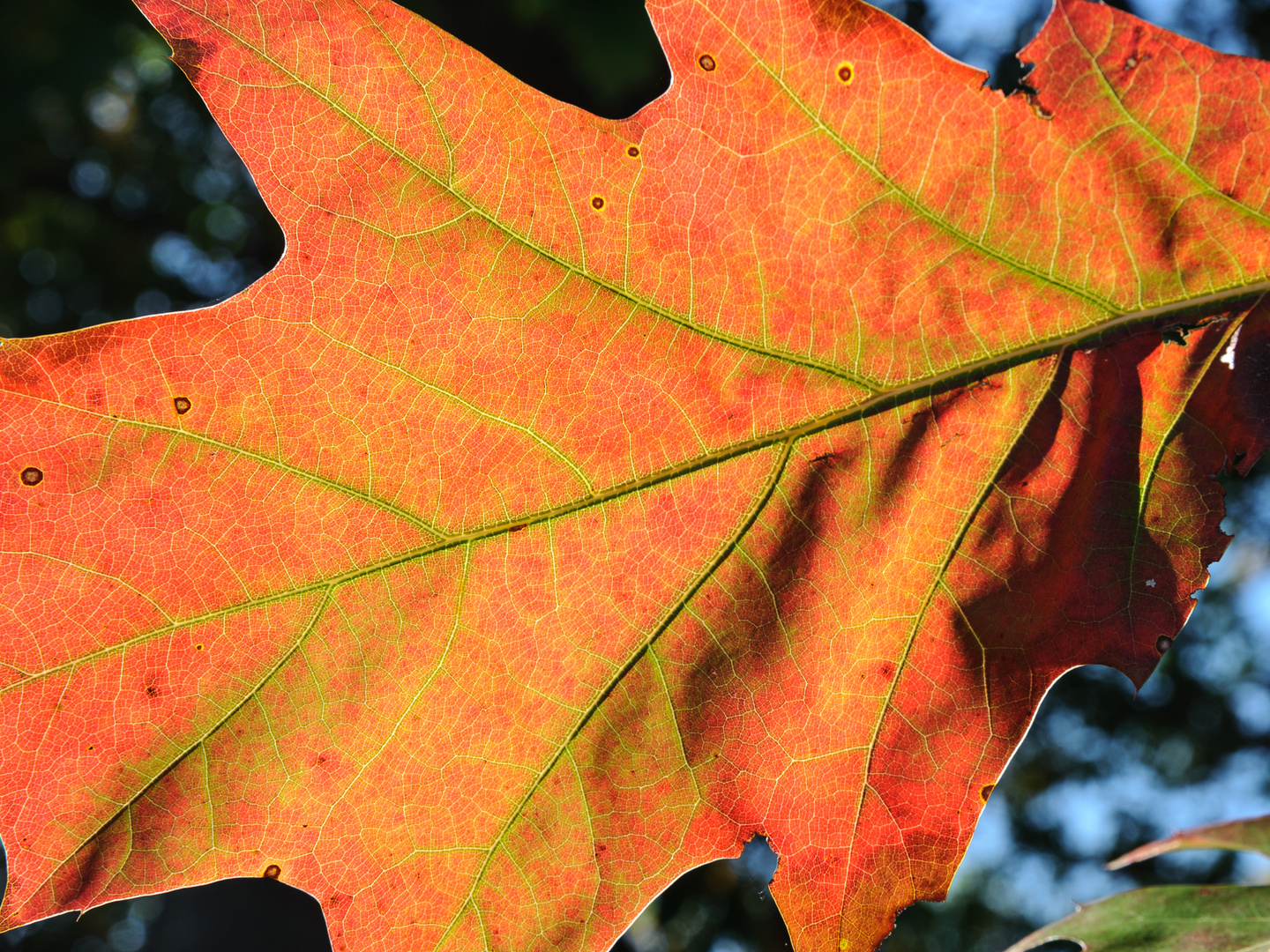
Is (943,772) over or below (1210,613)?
over

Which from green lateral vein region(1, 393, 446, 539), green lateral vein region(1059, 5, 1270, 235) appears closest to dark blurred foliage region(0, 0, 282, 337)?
green lateral vein region(1, 393, 446, 539)

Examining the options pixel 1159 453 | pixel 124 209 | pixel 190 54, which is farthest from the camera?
pixel 124 209

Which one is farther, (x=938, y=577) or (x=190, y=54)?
(x=938, y=577)

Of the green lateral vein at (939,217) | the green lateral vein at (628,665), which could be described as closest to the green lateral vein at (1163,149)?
the green lateral vein at (939,217)

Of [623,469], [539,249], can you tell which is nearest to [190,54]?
[539,249]

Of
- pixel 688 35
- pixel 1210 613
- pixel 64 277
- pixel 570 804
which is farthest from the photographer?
pixel 1210 613

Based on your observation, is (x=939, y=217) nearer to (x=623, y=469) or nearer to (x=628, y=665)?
(x=623, y=469)

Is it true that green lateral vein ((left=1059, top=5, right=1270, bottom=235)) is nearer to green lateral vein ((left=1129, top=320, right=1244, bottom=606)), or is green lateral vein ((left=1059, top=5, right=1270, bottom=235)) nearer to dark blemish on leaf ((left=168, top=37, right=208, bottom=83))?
green lateral vein ((left=1129, top=320, right=1244, bottom=606))

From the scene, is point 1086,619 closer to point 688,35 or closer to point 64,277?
point 688,35

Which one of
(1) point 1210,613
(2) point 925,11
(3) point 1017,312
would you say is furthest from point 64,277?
(1) point 1210,613
